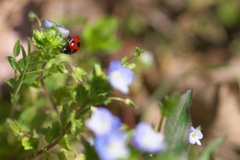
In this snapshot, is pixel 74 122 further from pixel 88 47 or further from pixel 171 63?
pixel 171 63

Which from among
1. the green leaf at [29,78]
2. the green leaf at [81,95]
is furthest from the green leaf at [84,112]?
the green leaf at [29,78]

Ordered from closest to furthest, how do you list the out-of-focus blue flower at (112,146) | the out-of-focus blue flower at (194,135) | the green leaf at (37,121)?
the out-of-focus blue flower at (112,146) < the out-of-focus blue flower at (194,135) < the green leaf at (37,121)

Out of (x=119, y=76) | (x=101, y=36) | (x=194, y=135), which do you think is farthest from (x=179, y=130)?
(x=101, y=36)

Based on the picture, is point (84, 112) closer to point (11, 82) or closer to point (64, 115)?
point (64, 115)

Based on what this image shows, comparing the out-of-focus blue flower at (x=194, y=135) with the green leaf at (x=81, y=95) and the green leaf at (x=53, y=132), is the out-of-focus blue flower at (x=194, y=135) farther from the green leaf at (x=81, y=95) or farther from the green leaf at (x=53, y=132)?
the green leaf at (x=53, y=132)

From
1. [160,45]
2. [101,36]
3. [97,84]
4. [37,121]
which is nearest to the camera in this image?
[97,84]

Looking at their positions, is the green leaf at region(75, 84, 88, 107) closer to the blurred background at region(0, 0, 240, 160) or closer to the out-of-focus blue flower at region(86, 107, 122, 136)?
the out-of-focus blue flower at region(86, 107, 122, 136)
